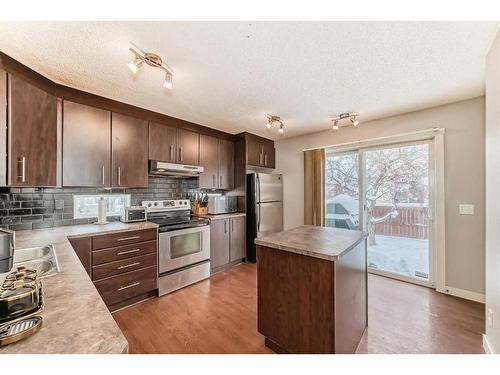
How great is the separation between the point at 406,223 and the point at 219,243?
2.78 metres

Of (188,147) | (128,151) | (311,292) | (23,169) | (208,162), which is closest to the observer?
(311,292)

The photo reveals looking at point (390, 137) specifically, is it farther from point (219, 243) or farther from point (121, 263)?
point (121, 263)

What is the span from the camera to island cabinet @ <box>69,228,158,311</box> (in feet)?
6.86

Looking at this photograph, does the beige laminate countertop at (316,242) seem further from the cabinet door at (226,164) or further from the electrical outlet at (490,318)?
the cabinet door at (226,164)

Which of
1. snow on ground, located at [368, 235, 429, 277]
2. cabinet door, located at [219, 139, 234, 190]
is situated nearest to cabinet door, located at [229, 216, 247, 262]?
cabinet door, located at [219, 139, 234, 190]

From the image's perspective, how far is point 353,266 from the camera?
1696 millimetres

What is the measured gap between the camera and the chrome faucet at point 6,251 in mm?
1120

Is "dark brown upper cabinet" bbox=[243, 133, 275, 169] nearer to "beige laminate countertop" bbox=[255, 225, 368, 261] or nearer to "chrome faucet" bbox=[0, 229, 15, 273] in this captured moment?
"beige laminate countertop" bbox=[255, 225, 368, 261]

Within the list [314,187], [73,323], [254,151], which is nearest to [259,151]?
[254,151]

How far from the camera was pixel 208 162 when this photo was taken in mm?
3615

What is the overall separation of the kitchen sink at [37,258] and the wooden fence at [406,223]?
12.4 ft

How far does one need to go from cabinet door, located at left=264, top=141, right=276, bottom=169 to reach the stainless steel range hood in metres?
1.47

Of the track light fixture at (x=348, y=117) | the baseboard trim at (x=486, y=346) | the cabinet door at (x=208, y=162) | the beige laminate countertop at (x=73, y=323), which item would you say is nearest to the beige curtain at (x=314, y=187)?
the track light fixture at (x=348, y=117)
